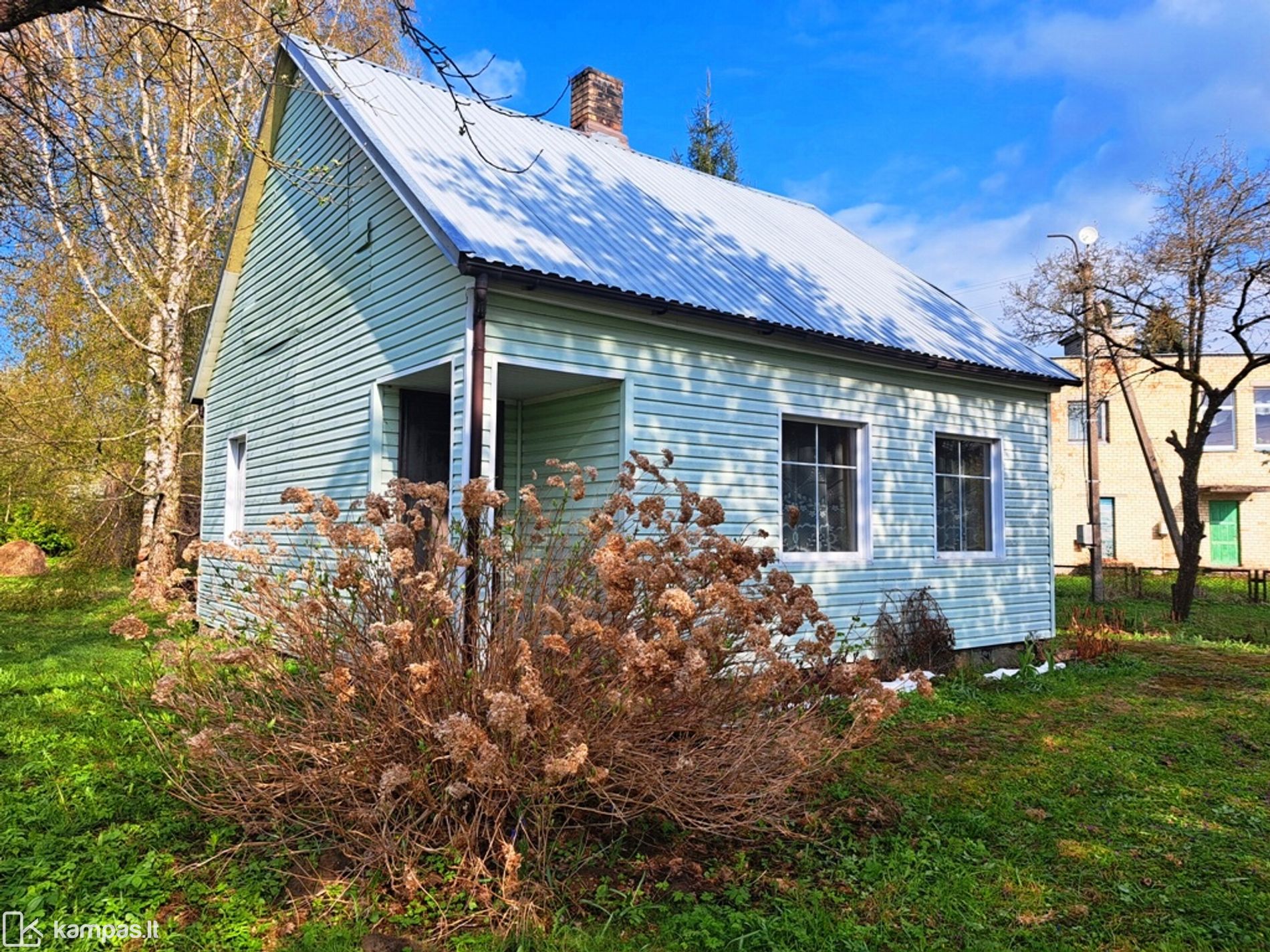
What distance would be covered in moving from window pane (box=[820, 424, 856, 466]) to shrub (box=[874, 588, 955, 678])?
1.62m

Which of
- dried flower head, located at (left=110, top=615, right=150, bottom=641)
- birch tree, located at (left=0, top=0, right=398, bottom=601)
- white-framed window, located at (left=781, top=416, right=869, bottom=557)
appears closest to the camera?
dried flower head, located at (left=110, top=615, right=150, bottom=641)

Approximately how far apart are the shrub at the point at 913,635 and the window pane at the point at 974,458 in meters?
1.97

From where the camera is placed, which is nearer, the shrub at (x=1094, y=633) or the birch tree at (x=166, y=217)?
the shrub at (x=1094, y=633)

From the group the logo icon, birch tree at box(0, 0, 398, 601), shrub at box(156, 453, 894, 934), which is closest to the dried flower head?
shrub at box(156, 453, 894, 934)

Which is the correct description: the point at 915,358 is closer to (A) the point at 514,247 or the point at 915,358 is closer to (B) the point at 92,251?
(A) the point at 514,247

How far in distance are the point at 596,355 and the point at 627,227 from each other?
6.90ft

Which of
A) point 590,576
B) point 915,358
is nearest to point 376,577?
point 590,576

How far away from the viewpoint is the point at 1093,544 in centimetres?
1577

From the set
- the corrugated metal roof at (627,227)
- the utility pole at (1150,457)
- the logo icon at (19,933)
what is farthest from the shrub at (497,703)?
the utility pole at (1150,457)

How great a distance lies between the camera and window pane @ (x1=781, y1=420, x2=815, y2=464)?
8.77 m

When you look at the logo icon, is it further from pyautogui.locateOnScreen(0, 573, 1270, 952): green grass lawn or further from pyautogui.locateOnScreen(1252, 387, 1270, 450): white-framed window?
pyautogui.locateOnScreen(1252, 387, 1270, 450): white-framed window

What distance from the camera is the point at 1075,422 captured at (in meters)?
25.5

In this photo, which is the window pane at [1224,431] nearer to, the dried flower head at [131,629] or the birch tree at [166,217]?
the birch tree at [166,217]

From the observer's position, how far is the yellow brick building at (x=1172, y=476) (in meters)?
24.6
